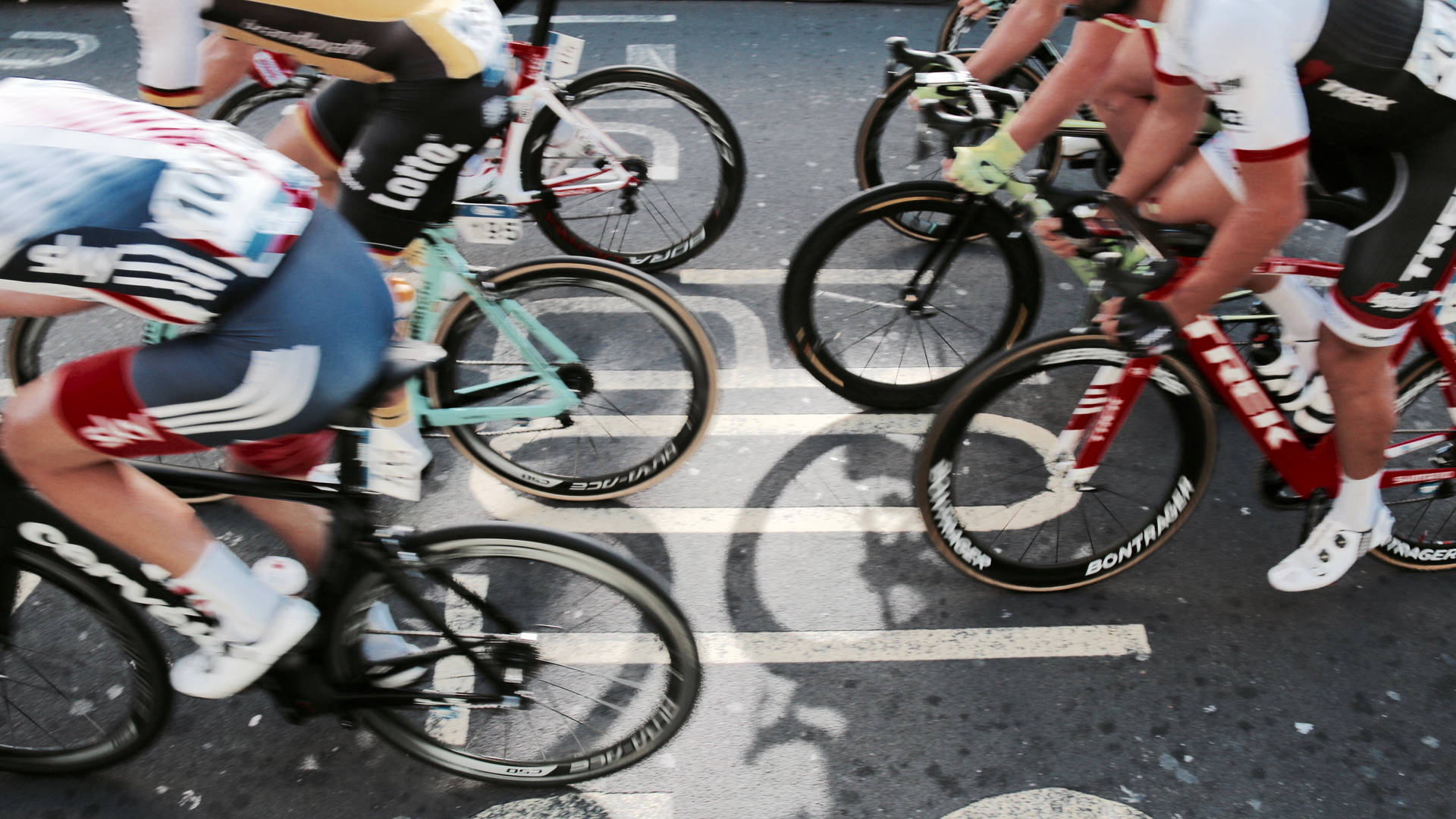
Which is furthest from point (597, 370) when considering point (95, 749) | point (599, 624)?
point (95, 749)

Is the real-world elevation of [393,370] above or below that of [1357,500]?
above

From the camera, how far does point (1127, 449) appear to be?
3.59m

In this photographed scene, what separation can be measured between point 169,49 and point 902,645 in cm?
259

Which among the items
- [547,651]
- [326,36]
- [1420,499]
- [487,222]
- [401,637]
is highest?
[326,36]

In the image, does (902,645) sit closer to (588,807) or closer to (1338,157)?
(588,807)

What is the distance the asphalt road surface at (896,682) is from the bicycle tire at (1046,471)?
0.50 ft

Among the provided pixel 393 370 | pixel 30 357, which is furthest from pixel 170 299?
pixel 30 357

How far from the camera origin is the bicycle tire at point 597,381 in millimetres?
2947

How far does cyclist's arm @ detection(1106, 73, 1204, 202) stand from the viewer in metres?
2.89

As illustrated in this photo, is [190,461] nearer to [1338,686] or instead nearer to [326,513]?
[326,513]

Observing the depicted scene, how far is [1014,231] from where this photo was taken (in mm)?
3354

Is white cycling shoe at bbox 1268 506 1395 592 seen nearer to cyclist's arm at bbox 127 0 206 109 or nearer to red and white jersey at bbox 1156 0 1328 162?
red and white jersey at bbox 1156 0 1328 162

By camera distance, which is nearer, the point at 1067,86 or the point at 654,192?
the point at 1067,86

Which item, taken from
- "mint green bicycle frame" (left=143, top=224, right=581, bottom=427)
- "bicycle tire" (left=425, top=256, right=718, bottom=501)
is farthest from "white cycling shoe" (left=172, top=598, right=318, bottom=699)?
"bicycle tire" (left=425, top=256, right=718, bottom=501)
